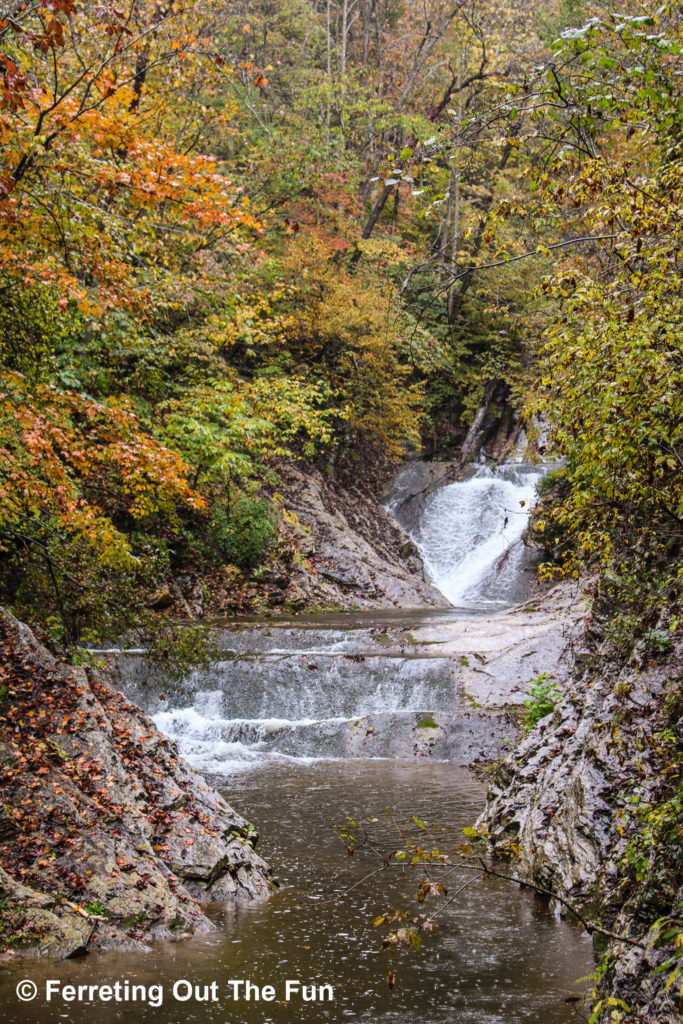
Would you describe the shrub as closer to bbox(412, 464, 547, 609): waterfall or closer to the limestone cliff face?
bbox(412, 464, 547, 609): waterfall

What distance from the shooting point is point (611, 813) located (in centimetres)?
562

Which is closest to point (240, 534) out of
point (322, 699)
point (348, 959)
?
point (322, 699)

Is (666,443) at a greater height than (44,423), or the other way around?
(666,443)

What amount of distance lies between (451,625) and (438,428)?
1570 cm

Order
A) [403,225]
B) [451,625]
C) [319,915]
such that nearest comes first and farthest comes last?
[319,915]
[451,625]
[403,225]

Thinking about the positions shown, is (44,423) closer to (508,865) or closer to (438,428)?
(508,865)

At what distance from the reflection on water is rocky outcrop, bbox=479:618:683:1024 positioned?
413mm

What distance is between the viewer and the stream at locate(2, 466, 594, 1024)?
4078 millimetres

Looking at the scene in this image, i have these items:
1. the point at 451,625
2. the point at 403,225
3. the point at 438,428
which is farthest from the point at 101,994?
the point at 403,225

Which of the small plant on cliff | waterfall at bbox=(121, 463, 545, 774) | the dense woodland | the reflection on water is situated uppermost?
the dense woodland

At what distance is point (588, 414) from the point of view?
5559mm

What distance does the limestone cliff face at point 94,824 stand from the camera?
14.9 feet
